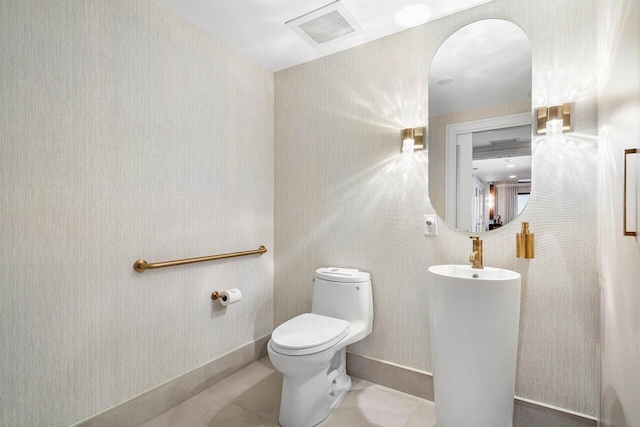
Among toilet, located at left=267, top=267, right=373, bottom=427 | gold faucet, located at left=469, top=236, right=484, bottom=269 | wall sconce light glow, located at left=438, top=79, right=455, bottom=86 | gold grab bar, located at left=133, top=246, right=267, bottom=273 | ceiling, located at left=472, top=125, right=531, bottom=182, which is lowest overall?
toilet, located at left=267, top=267, right=373, bottom=427

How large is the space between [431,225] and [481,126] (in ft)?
2.00

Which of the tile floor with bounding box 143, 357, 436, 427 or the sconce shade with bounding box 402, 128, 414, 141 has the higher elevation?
the sconce shade with bounding box 402, 128, 414, 141

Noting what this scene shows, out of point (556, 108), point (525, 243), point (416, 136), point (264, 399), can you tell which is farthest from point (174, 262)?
point (556, 108)

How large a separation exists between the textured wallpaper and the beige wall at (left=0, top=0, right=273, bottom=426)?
0.48 meters

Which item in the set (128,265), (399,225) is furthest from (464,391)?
(128,265)

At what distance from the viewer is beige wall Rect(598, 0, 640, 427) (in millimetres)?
912

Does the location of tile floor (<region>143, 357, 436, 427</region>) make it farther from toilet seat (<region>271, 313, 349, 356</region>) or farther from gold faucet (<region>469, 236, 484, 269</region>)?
gold faucet (<region>469, 236, 484, 269</region>)

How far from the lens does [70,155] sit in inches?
56.7

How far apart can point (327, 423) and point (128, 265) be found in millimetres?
1313

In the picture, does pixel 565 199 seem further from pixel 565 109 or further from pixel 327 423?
pixel 327 423

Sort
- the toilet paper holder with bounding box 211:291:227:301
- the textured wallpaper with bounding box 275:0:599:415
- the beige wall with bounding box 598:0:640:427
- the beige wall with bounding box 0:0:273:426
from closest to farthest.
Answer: the beige wall with bounding box 598:0:640:427, the beige wall with bounding box 0:0:273:426, the textured wallpaper with bounding box 275:0:599:415, the toilet paper holder with bounding box 211:291:227:301

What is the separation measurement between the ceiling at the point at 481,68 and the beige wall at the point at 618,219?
1.06 ft

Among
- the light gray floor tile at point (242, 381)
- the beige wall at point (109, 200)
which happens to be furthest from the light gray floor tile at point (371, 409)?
the beige wall at point (109, 200)

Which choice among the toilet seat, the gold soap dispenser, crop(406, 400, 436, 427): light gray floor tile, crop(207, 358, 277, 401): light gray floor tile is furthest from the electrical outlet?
crop(207, 358, 277, 401): light gray floor tile
